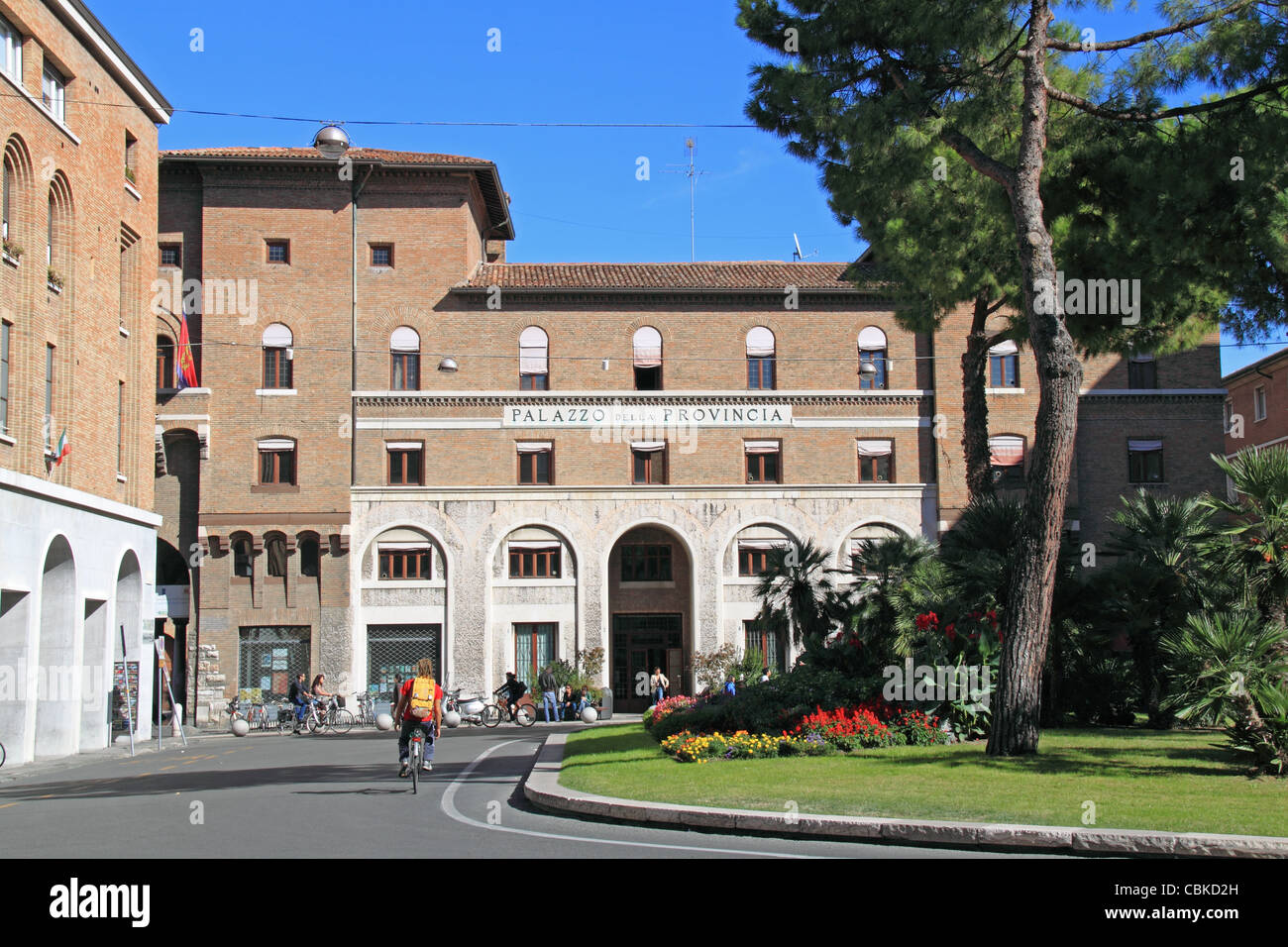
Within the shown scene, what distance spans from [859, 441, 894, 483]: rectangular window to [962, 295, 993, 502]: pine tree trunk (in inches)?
589

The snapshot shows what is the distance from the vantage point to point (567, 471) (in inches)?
1614

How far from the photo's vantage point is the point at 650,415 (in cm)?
4134

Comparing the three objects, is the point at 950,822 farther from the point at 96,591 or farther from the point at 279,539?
the point at 279,539

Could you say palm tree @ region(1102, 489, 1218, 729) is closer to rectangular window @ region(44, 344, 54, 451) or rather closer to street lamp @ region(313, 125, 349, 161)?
rectangular window @ region(44, 344, 54, 451)

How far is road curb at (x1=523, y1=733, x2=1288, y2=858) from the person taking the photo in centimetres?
912

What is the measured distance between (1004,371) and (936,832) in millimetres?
33953

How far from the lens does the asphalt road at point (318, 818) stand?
10016 mm

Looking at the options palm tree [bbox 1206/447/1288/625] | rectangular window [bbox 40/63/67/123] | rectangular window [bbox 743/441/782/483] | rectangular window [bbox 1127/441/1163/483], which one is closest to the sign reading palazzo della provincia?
rectangular window [bbox 743/441/782/483]

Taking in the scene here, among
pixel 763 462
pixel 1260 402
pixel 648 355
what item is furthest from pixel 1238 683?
pixel 1260 402

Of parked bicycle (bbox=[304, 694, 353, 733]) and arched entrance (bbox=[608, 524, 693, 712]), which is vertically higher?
arched entrance (bbox=[608, 524, 693, 712])

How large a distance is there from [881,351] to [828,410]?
2936 mm

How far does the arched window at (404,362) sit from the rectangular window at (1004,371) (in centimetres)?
1892

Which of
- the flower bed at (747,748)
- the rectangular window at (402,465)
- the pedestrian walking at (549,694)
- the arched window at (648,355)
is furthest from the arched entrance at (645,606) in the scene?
the flower bed at (747,748)
